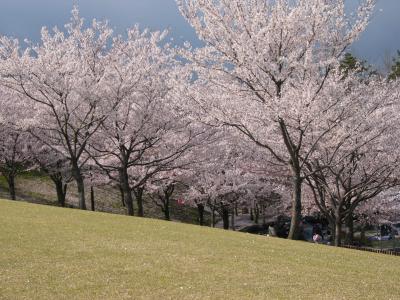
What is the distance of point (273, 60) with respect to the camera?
19.2 meters

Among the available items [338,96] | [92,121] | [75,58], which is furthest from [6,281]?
[75,58]

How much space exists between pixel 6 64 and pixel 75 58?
4186 millimetres

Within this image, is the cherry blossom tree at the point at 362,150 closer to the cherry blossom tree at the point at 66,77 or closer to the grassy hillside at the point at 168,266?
the grassy hillside at the point at 168,266

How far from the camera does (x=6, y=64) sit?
2514cm

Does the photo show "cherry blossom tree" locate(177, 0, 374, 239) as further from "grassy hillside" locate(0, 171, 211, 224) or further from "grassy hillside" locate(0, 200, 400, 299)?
"grassy hillside" locate(0, 171, 211, 224)

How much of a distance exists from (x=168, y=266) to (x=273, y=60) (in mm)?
11262

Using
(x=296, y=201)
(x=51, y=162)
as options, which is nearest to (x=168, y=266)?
(x=296, y=201)

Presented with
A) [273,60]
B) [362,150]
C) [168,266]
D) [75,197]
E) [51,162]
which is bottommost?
[168,266]

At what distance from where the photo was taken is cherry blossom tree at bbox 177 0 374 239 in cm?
1836

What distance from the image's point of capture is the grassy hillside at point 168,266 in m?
8.82

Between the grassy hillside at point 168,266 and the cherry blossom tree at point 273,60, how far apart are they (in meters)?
5.26

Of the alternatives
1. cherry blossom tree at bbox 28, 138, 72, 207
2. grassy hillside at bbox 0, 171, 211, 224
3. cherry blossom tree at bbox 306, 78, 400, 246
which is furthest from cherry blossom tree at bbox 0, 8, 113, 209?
grassy hillside at bbox 0, 171, 211, 224

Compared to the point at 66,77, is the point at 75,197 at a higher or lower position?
lower

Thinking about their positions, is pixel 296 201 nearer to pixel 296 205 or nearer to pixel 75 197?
pixel 296 205
